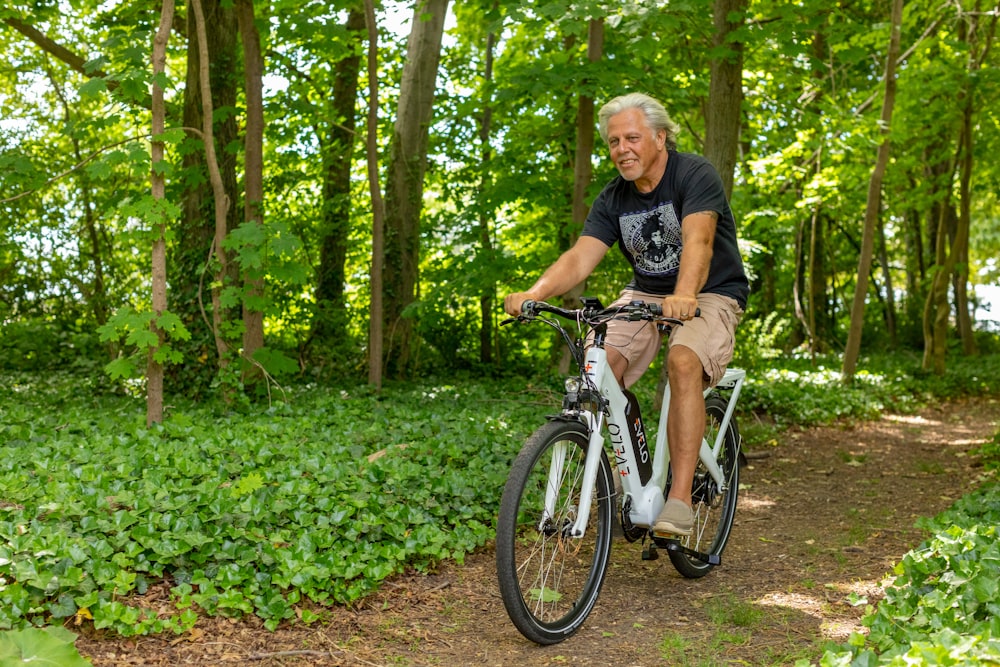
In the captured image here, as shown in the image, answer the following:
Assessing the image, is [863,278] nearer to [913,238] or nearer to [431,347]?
[431,347]

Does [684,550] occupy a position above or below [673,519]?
below

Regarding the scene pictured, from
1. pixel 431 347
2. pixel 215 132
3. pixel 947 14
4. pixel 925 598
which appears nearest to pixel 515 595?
pixel 925 598

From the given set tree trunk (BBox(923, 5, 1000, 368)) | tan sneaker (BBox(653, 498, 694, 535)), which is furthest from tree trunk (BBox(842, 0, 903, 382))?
tan sneaker (BBox(653, 498, 694, 535))

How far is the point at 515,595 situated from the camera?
3305mm

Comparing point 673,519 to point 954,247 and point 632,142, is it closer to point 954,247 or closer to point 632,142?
point 632,142

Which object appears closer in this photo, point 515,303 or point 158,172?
point 515,303

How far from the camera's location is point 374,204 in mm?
8289

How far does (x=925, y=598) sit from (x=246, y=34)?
6.74 metres

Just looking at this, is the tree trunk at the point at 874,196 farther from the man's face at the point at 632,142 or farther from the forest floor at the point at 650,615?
the man's face at the point at 632,142

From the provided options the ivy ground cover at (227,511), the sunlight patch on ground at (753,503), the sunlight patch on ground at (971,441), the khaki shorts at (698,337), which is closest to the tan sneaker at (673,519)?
the khaki shorts at (698,337)

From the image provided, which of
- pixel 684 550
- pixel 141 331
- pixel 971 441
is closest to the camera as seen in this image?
pixel 684 550

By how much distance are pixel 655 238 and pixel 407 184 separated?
6214 millimetres

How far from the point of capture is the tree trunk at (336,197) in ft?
34.6

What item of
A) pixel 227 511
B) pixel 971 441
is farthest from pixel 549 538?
pixel 971 441
